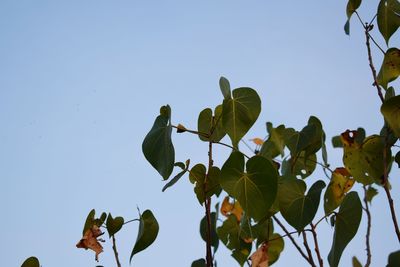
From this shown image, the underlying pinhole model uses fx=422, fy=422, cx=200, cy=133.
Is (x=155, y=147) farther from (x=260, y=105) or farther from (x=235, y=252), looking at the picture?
(x=235, y=252)

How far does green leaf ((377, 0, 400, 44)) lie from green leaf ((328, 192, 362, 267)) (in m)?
0.54

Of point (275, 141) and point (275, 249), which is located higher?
point (275, 141)

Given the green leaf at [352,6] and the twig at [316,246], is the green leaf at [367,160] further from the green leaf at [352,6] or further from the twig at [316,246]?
the green leaf at [352,6]

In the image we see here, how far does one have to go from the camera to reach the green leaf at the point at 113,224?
1092mm

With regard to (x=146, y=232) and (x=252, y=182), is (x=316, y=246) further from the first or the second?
(x=146, y=232)

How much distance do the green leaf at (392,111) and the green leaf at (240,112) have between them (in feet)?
1.25

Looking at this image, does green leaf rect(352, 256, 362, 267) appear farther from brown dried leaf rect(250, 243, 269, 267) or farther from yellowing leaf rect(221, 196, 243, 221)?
yellowing leaf rect(221, 196, 243, 221)

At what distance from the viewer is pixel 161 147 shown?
111 centimetres

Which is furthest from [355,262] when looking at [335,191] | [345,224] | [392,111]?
[392,111]

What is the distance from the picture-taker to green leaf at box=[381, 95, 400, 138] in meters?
0.94

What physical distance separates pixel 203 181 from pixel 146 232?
0.72 feet

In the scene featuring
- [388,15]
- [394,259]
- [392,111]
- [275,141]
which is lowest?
[394,259]

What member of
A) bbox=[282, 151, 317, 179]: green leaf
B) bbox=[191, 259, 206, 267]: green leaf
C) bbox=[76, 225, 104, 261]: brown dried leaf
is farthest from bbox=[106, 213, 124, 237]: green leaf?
bbox=[282, 151, 317, 179]: green leaf

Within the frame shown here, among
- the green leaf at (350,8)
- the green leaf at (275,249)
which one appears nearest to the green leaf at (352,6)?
the green leaf at (350,8)
